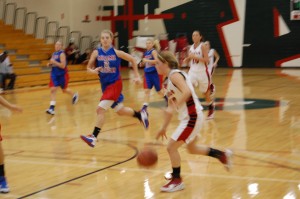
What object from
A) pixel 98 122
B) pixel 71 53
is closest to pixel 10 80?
pixel 71 53

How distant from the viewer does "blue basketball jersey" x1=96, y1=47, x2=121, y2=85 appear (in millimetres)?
8995

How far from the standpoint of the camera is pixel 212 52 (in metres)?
14.1

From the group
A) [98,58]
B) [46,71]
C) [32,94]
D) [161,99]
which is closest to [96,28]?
[46,71]

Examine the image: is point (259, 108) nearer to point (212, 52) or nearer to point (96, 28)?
point (212, 52)

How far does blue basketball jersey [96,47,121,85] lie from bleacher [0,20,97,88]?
448 inches

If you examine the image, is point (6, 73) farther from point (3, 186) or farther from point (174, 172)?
point (174, 172)

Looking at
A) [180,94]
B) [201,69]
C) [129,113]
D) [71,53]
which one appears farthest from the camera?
[71,53]

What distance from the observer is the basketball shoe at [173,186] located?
604cm

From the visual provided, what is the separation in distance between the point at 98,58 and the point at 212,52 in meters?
5.62

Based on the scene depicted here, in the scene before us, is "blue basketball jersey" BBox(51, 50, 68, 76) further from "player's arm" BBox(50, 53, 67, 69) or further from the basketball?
the basketball

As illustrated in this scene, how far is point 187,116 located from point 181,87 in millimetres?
387

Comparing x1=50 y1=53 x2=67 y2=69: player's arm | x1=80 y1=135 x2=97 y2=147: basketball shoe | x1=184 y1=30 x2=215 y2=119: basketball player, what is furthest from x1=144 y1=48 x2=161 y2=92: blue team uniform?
x1=80 y1=135 x2=97 y2=147: basketball shoe

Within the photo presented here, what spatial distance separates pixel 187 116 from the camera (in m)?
6.13

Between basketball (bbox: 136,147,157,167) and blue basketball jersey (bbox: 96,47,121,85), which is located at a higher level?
blue basketball jersey (bbox: 96,47,121,85)
